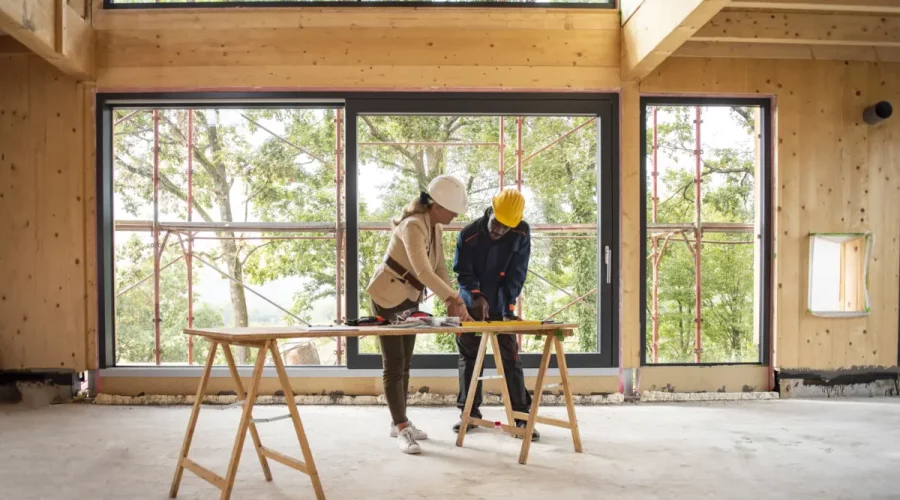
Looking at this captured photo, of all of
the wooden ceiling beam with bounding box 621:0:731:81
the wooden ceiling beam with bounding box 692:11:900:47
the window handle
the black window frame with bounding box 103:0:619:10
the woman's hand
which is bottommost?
the woman's hand

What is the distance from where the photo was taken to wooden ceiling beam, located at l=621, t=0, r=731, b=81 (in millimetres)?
3734

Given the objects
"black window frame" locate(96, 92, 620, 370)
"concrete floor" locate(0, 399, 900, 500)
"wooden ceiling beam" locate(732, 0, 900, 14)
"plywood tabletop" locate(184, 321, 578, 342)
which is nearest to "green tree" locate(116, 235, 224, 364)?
"black window frame" locate(96, 92, 620, 370)

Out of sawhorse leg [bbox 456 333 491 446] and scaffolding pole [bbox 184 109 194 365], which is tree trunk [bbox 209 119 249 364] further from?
sawhorse leg [bbox 456 333 491 446]

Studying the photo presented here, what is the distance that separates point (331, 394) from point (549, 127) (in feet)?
22.6

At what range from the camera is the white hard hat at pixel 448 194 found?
3.38m

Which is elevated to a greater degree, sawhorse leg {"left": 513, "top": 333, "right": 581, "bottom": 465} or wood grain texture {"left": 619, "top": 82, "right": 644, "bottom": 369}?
wood grain texture {"left": 619, "top": 82, "right": 644, "bottom": 369}

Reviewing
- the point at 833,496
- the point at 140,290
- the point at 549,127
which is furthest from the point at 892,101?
the point at 140,290

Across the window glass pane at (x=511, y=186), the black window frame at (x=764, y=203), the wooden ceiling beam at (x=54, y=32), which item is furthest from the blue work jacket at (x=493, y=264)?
the window glass pane at (x=511, y=186)

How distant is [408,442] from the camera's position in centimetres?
341

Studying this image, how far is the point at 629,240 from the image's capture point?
4.80 meters

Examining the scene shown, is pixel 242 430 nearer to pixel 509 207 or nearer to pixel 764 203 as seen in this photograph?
pixel 509 207

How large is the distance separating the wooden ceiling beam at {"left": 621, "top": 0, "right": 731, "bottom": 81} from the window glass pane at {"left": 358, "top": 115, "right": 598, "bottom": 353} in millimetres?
5202

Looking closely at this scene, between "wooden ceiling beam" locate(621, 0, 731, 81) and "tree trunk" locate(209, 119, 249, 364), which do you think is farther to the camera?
"tree trunk" locate(209, 119, 249, 364)

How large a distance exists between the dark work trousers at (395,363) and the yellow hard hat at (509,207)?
0.63m
